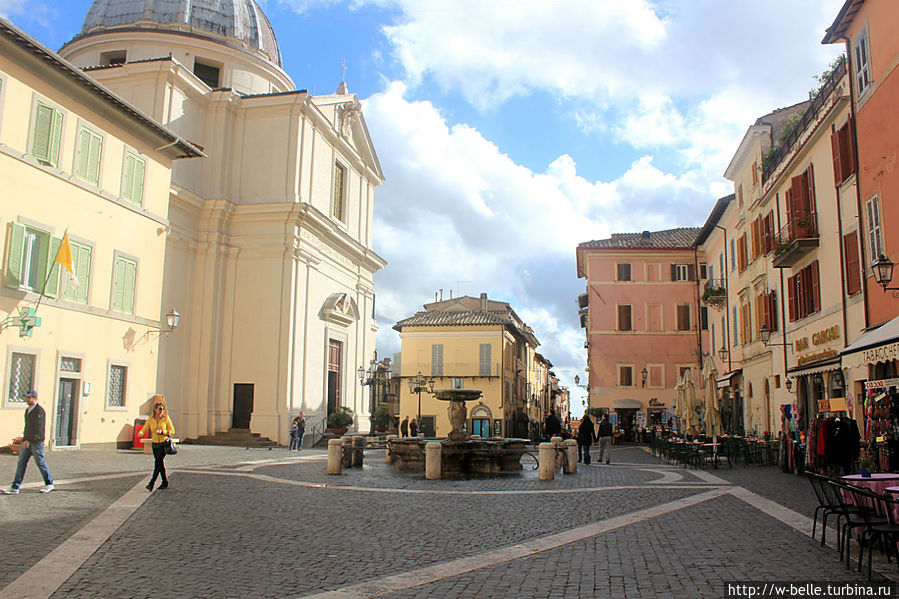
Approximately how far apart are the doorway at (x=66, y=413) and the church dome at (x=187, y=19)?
21.2 meters

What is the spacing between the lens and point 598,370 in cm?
4741

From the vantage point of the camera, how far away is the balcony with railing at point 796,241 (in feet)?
67.2

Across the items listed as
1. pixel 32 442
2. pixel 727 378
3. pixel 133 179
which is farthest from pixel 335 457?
pixel 727 378

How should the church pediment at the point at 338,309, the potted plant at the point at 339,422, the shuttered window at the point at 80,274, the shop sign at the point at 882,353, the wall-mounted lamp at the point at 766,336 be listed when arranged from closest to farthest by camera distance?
the shop sign at the point at 882,353
the shuttered window at the point at 80,274
the wall-mounted lamp at the point at 766,336
the potted plant at the point at 339,422
the church pediment at the point at 338,309

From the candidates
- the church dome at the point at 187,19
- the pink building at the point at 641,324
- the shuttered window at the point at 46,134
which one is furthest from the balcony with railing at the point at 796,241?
the church dome at the point at 187,19

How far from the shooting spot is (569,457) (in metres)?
17.3

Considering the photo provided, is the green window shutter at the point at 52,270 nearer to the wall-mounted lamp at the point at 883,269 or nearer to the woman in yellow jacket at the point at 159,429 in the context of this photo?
the woman in yellow jacket at the point at 159,429

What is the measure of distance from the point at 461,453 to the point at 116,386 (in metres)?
11.5

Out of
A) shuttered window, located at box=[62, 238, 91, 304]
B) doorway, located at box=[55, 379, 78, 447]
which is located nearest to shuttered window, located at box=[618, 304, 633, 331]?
shuttered window, located at box=[62, 238, 91, 304]

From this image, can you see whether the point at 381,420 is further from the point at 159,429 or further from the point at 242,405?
the point at 159,429

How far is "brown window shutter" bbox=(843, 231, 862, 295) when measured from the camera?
17.2m

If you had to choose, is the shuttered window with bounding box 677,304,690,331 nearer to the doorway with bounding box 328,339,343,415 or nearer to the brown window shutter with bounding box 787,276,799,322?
the doorway with bounding box 328,339,343,415

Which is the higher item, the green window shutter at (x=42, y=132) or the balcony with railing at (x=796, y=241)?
the green window shutter at (x=42, y=132)

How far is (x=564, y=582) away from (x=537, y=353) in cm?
8020
